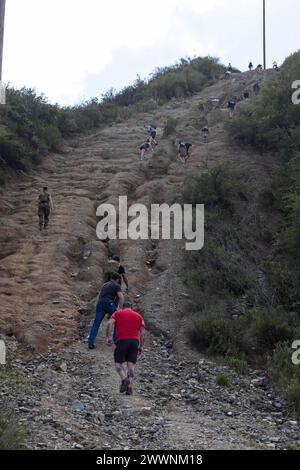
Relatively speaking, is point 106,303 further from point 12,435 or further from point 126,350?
point 12,435

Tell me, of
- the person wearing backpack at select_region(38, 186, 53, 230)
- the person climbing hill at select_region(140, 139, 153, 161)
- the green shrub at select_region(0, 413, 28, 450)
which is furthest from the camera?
the person climbing hill at select_region(140, 139, 153, 161)

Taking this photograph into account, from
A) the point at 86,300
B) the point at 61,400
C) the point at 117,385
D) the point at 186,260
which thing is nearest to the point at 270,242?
the point at 186,260

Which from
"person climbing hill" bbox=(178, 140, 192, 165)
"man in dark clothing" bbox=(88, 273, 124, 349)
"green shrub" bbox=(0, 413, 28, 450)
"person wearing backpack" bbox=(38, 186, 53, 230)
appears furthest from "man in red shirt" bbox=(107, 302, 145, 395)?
"person climbing hill" bbox=(178, 140, 192, 165)

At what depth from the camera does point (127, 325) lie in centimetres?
980

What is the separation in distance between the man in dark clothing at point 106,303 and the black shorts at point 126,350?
2.02 metres

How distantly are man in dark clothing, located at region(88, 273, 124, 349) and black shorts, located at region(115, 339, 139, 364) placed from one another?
202 cm

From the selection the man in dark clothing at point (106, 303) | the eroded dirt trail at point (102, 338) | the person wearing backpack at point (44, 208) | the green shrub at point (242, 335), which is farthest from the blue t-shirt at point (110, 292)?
the person wearing backpack at point (44, 208)

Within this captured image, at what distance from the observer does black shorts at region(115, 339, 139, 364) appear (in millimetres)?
9742

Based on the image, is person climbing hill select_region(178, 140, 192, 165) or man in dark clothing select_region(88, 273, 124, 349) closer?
man in dark clothing select_region(88, 273, 124, 349)

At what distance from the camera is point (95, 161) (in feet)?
88.6

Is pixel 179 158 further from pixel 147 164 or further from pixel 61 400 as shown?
pixel 61 400

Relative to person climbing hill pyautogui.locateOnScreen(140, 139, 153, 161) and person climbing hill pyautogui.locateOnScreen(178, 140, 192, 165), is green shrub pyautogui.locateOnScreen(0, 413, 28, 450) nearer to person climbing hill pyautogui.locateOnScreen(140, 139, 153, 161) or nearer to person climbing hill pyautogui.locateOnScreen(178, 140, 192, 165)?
person climbing hill pyautogui.locateOnScreen(178, 140, 192, 165)

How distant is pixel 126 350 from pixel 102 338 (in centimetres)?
279
